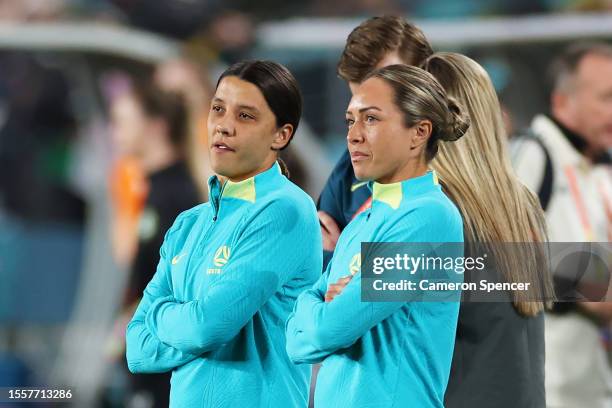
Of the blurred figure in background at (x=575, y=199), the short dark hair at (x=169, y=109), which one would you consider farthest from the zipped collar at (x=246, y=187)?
the short dark hair at (x=169, y=109)

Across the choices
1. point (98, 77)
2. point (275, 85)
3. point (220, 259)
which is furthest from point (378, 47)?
point (98, 77)

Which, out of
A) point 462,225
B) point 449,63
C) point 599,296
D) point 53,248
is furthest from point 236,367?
point 53,248

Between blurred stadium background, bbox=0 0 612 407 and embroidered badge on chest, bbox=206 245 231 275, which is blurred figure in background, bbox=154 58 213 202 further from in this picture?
embroidered badge on chest, bbox=206 245 231 275

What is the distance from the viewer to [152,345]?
→ 2408 millimetres

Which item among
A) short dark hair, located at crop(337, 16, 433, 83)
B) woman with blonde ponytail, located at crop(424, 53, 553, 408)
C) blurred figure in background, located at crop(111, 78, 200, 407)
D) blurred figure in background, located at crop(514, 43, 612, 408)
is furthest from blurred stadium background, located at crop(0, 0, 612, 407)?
woman with blonde ponytail, located at crop(424, 53, 553, 408)

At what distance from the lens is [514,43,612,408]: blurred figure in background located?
336 centimetres

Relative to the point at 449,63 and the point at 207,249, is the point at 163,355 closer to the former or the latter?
the point at 207,249

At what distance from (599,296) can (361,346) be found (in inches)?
46.1

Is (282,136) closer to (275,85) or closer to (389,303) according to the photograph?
(275,85)

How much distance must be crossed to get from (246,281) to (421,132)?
44 cm

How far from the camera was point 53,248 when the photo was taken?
5582 millimetres

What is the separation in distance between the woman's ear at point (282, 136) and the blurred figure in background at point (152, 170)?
193 centimetres

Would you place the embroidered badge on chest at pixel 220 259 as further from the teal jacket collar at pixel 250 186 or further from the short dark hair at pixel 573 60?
the short dark hair at pixel 573 60

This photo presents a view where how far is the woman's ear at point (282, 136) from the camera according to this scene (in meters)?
2.43
